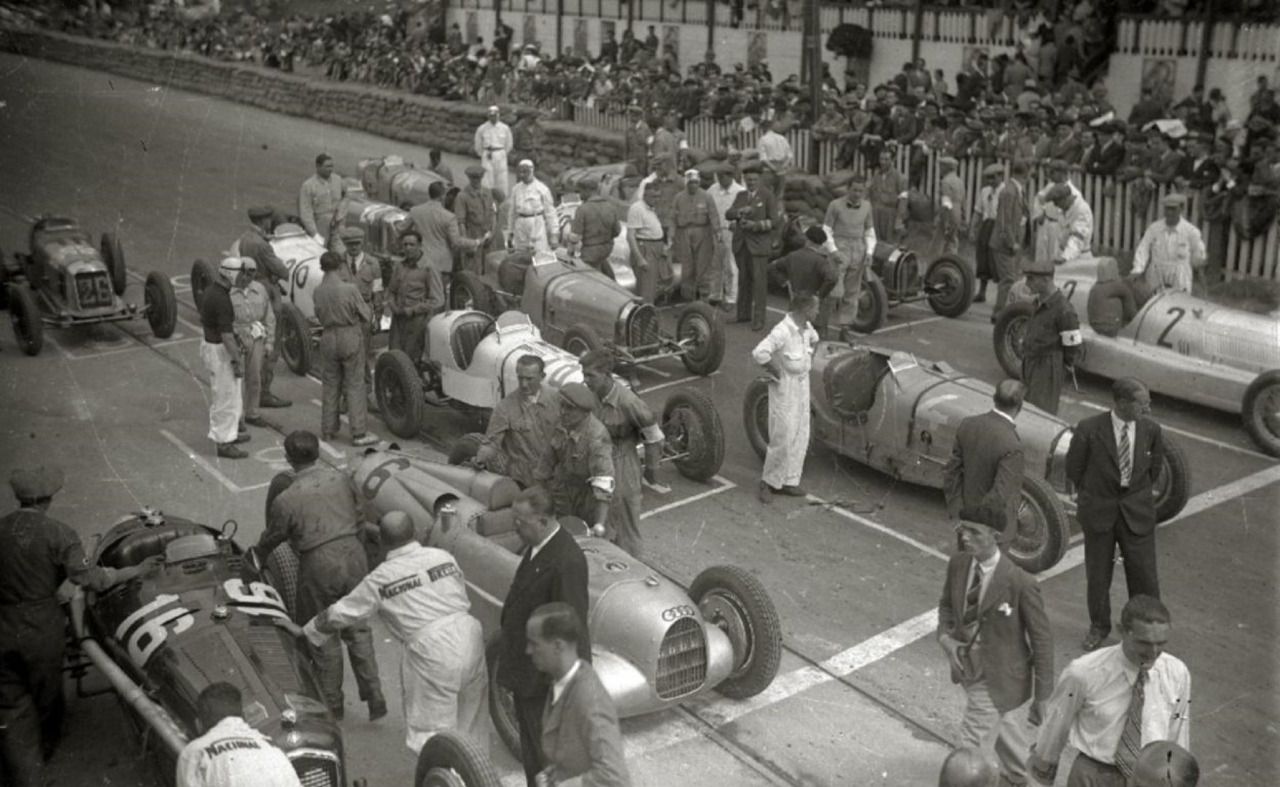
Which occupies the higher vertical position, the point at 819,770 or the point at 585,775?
the point at 585,775

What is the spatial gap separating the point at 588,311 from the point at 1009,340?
4378mm

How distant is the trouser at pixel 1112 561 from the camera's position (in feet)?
28.8

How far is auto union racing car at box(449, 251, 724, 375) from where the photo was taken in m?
14.1

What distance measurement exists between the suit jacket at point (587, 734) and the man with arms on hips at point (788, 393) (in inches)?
219

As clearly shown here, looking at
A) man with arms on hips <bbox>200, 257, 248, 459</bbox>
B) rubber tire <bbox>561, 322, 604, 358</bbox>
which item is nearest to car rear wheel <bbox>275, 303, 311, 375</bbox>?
man with arms on hips <bbox>200, 257, 248, 459</bbox>

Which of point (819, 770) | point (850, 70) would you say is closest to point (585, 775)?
point (819, 770)

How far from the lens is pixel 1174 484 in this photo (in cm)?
1067

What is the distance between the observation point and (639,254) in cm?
1603

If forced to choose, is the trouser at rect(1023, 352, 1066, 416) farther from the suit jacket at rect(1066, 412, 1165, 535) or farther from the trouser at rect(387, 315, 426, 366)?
the trouser at rect(387, 315, 426, 366)

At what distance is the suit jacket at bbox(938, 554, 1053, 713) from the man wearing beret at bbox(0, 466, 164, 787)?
4710 millimetres

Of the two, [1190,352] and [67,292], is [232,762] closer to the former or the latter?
[1190,352]

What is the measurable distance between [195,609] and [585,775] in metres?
2.89

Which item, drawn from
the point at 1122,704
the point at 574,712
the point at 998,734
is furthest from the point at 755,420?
the point at 574,712

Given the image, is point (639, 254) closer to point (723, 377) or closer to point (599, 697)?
point (723, 377)
